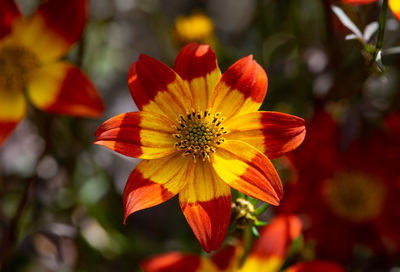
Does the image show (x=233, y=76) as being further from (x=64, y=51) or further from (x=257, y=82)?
(x=64, y=51)

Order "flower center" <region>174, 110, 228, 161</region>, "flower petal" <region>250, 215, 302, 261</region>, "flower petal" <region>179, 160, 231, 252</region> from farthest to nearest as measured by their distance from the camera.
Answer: "flower petal" <region>250, 215, 302, 261</region> < "flower center" <region>174, 110, 228, 161</region> < "flower petal" <region>179, 160, 231, 252</region>

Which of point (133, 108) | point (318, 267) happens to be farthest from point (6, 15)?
point (318, 267)

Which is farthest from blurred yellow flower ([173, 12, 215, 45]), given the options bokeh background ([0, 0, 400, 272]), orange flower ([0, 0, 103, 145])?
orange flower ([0, 0, 103, 145])

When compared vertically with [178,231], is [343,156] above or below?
above

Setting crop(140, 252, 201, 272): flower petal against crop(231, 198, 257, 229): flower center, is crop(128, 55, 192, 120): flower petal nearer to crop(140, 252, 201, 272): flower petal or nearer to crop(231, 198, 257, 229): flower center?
crop(231, 198, 257, 229): flower center

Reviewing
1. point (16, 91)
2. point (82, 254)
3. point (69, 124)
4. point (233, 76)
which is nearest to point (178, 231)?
point (82, 254)
